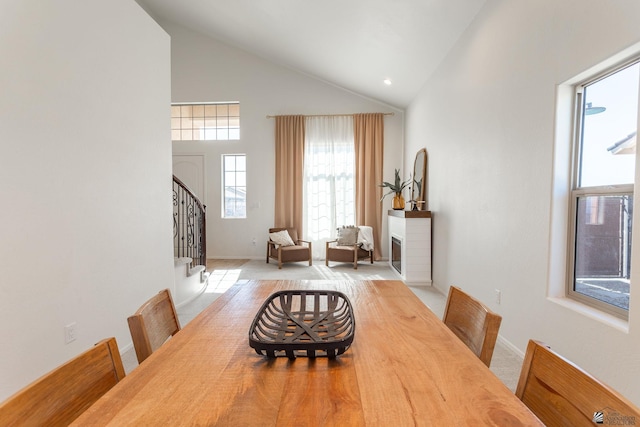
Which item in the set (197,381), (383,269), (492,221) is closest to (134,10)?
(197,381)

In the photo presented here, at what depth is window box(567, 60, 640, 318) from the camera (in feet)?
5.47

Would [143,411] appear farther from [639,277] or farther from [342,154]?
[342,154]

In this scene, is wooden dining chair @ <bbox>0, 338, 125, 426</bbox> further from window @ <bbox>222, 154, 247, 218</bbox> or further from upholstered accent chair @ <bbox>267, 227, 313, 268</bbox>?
window @ <bbox>222, 154, 247, 218</bbox>

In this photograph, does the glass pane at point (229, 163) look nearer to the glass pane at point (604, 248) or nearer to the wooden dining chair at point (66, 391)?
the glass pane at point (604, 248)

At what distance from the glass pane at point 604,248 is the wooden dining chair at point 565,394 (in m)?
1.42

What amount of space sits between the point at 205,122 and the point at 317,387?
6.74 m

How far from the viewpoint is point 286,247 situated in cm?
569

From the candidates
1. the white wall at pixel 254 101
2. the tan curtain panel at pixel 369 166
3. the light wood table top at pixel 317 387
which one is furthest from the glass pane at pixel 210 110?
the light wood table top at pixel 317 387

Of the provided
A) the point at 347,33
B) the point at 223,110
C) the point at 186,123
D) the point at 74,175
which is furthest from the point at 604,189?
the point at 186,123

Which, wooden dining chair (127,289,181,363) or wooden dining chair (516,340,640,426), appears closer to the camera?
wooden dining chair (516,340,640,426)

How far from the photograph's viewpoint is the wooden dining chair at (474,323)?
938 mm

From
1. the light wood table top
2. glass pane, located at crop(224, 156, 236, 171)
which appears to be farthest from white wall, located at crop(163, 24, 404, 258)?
the light wood table top

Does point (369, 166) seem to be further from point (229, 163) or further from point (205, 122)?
point (205, 122)

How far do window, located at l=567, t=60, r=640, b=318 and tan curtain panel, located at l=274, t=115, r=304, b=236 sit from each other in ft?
15.6
